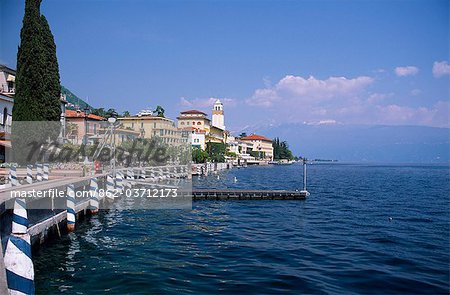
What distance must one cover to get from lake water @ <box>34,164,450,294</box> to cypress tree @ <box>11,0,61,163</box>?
1696cm

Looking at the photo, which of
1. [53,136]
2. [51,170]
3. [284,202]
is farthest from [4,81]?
[284,202]

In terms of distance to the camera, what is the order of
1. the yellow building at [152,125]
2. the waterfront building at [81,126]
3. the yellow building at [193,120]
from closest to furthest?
the waterfront building at [81,126]
the yellow building at [152,125]
the yellow building at [193,120]

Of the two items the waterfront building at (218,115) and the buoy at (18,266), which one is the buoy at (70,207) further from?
the waterfront building at (218,115)

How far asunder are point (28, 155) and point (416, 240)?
35069 mm

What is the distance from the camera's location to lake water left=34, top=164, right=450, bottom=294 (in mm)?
11625

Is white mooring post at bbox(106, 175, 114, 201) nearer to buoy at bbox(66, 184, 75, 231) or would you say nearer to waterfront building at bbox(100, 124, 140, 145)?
buoy at bbox(66, 184, 75, 231)

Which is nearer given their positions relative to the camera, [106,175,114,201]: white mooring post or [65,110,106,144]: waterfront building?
[106,175,114,201]: white mooring post

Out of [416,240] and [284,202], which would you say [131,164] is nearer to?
[284,202]

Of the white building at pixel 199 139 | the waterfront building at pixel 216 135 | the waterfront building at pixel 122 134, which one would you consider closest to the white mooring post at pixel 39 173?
the waterfront building at pixel 122 134

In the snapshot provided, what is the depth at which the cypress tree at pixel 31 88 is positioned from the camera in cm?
3672

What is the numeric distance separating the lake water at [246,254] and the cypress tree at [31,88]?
55.6ft

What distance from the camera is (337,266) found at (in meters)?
13.8

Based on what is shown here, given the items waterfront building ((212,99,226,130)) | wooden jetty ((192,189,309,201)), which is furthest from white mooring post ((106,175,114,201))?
waterfront building ((212,99,226,130))

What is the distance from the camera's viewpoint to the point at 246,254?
1532 centimetres
